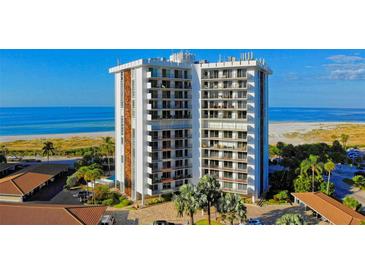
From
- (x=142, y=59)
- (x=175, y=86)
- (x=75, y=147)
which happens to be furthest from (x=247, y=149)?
(x=75, y=147)

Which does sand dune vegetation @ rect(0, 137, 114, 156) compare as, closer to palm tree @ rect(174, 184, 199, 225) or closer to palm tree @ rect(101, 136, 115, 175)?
palm tree @ rect(101, 136, 115, 175)

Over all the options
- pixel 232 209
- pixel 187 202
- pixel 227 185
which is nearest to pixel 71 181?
pixel 187 202

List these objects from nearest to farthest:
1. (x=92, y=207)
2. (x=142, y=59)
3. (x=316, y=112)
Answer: (x=92, y=207)
(x=142, y=59)
(x=316, y=112)

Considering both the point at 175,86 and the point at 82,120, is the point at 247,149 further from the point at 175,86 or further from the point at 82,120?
the point at 82,120

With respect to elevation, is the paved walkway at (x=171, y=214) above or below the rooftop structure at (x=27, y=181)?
below

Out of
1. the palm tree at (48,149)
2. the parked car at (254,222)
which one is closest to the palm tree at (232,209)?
the parked car at (254,222)

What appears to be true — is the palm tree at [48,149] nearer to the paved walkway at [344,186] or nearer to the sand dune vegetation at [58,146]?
the sand dune vegetation at [58,146]

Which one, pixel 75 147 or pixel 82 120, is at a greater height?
pixel 82 120
